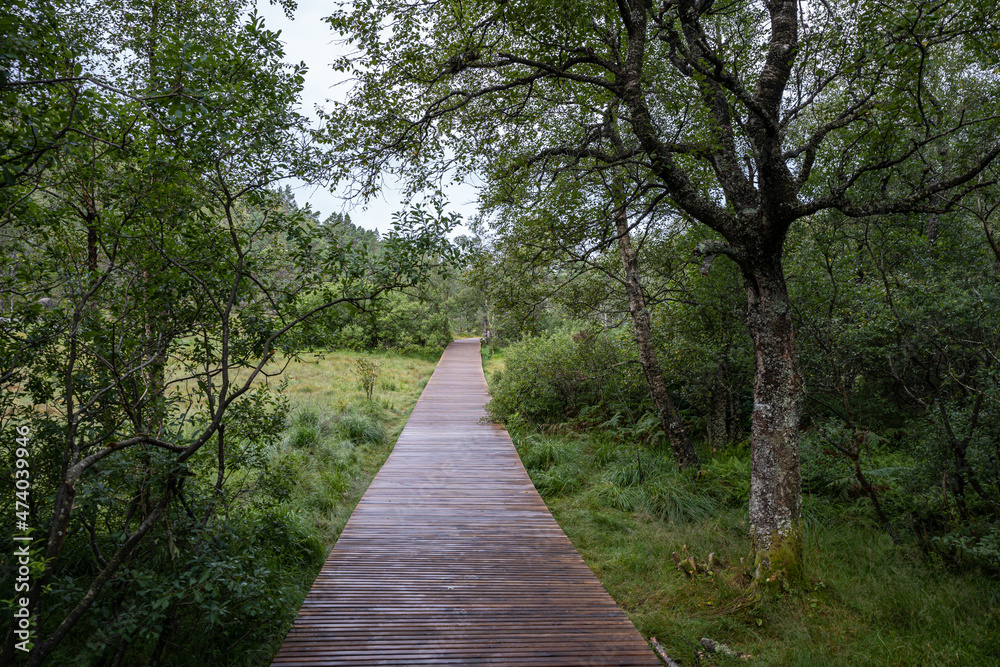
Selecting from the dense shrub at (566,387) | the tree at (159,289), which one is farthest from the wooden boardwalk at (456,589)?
the dense shrub at (566,387)

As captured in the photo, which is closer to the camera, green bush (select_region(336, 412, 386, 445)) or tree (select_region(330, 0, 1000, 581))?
tree (select_region(330, 0, 1000, 581))

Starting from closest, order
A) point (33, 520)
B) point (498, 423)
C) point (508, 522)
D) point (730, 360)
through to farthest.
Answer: point (33, 520)
point (508, 522)
point (730, 360)
point (498, 423)

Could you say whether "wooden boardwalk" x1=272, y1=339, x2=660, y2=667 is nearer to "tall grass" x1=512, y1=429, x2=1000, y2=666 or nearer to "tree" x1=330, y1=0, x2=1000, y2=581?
"tall grass" x1=512, y1=429, x2=1000, y2=666

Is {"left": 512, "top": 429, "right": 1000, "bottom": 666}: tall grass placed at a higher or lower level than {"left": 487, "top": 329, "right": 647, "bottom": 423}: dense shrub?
lower

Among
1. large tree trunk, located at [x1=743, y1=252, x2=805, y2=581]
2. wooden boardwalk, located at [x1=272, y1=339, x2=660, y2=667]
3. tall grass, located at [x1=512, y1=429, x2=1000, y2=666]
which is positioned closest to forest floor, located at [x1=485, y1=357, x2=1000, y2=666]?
tall grass, located at [x1=512, y1=429, x2=1000, y2=666]

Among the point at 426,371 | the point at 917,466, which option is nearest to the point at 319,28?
the point at 917,466

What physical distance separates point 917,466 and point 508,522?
440cm

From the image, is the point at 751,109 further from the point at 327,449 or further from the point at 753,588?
the point at 327,449

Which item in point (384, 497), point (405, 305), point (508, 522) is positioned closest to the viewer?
point (508, 522)

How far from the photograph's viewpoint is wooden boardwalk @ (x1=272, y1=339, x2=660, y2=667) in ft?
10.6

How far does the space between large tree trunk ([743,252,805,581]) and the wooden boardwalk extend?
1.68 meters

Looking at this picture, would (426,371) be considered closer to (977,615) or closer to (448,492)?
(448,492)

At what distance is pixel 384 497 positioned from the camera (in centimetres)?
598

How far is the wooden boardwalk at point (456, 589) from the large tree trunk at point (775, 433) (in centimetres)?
168
